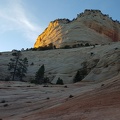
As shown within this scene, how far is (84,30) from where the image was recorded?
144875 mm

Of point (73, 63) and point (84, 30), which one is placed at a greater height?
point (84, 30)

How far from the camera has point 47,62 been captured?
8362 cm

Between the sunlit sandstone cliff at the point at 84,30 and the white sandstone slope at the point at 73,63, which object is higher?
the sunlit sandstone cliff at the point at 84,30

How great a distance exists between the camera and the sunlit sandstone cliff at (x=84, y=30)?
440 feet

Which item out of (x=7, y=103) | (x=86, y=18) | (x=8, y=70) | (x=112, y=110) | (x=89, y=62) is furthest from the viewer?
(x=86, y=18)

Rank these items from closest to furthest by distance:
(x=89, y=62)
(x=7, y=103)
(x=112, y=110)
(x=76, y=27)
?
(x=112, y=110)
(x=7, y=103)
(x=89, y=62)
(x=76, y=27)

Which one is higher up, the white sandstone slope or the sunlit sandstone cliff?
the sunlit sandstone cliff

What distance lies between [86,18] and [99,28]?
8.90 meters

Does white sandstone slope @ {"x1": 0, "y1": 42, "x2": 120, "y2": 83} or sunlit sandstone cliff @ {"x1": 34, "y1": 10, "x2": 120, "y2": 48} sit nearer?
white sandstone slope @ {"x1": 0, "y1": 42, "x2": 120, "y2": 83}

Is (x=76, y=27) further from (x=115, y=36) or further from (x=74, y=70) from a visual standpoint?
(x=74, y=70)

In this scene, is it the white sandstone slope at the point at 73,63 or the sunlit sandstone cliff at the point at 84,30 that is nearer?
the white sandstone slope at the point at 73,63

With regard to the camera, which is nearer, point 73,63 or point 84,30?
point 73,63

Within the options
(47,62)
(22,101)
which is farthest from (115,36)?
(22,101)

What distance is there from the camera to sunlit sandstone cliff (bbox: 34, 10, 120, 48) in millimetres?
134250
